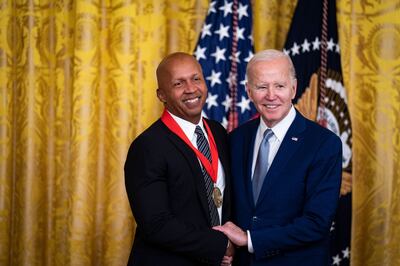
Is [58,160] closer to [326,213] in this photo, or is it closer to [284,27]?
[284,27]

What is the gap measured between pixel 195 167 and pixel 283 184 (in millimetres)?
415

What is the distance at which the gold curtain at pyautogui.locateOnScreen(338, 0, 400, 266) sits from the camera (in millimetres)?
3662

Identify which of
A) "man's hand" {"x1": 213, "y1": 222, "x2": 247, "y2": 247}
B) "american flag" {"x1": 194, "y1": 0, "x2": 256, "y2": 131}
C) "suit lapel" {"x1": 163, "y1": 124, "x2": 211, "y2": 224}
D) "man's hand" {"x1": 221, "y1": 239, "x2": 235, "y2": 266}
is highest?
"american flag" {"x1": 194, "y1": 0, "x2": 256, "y2": 131}

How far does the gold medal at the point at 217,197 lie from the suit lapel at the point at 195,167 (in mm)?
92

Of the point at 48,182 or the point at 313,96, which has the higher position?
the point at 313,96

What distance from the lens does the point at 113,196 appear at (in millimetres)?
3949

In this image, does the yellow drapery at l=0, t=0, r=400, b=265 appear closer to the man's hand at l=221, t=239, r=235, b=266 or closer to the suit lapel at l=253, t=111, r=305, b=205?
the suit lapel at l=253, t=111, r=305, b=205

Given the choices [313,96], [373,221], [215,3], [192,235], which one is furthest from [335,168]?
[215,3]

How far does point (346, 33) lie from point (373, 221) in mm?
1416

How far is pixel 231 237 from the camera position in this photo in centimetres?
229

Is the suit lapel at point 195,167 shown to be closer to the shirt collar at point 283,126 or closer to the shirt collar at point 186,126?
the shirt collar at point 186,126

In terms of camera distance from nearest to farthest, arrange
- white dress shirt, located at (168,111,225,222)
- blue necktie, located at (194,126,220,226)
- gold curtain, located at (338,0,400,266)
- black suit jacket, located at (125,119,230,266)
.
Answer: black suit jacket, located at (125,119,230,266)
blue necktie, located at (194,126,220,226)
white dress shirt, located at (168,111,225,222)
gold curtain, located at (338,0,400,266)

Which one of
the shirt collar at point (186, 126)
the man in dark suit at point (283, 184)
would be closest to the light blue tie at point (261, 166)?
the man in dark suit at point (283, 184)

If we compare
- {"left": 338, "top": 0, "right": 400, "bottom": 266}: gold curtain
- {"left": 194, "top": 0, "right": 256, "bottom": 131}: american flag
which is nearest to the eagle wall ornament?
{"left": 338, "top": 0, "right": 400, "bottom": 266}: gold curtain
